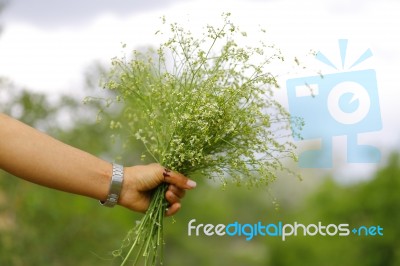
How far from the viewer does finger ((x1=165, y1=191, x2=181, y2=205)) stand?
3189mm

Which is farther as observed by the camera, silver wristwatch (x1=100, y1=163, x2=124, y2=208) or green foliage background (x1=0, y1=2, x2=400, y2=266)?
green foliage background (x1=0, y1=2, x2=400, y2=266)

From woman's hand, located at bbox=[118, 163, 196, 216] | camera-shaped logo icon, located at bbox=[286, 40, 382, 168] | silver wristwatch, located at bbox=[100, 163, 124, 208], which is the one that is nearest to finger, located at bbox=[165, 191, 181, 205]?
woman's hand, located at bbox=[118, 163, 196, 216]

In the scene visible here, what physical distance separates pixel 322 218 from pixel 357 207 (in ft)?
19.0

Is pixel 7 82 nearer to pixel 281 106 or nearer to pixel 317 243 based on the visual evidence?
pixel 281 106

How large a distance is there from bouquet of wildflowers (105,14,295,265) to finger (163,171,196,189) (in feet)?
0.14

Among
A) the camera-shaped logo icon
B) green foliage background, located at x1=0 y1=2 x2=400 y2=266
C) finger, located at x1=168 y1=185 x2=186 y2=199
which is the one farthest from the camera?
green foliage background, located at x1=0 y1=2 x2=400 y2=266

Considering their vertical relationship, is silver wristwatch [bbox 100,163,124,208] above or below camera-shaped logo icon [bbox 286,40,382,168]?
below

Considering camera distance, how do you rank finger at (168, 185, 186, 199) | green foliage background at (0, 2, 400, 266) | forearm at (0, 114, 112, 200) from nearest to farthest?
forearm at (0, 114, 112, 200) < finger at (168, 185, 186, 199) < green foliage background at (0, 2, 400, 266)

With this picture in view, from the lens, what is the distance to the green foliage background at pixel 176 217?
39.0ft

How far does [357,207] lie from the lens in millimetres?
29938

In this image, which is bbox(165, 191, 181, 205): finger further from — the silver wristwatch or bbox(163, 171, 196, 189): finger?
the silver wristwatch

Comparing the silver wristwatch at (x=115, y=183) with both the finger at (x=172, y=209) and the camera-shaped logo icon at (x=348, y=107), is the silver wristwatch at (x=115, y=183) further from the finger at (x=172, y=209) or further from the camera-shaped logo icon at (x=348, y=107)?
the camera-shaped logo icon at (x=348, y=107)

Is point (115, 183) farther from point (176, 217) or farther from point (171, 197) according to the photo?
point (176, 217)

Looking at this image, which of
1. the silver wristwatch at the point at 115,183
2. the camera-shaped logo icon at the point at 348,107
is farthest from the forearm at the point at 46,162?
the camera-shaped logo icon at the point at 348,107
